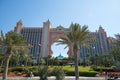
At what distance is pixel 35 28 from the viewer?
117438 mm

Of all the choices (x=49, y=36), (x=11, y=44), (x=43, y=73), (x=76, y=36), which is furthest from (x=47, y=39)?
(x=43, y=73)

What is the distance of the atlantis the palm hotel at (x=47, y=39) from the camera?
325 feet

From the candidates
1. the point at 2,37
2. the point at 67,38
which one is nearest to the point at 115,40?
the point at 67,38

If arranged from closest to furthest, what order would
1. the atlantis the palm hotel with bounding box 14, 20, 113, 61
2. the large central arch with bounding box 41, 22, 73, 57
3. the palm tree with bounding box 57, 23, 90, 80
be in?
the palm tree with bounding box 57, 23, 90, 80 → the large central arch with bounding box 41, 22, 73, 57 → the atlantis the palm hotel with bounding box 14, 20, 113, 61

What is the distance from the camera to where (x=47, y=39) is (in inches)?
4058

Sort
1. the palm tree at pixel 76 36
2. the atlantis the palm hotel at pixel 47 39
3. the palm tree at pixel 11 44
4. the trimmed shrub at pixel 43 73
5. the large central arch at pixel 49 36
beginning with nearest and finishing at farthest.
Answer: the trimmed shrub at pixel 43 73, the palm tree at pixel 76 36, the palm tree at pixel 11 44, the large central arch at pixel 49 36, the atlantis the palm hotel at pixel 47 39

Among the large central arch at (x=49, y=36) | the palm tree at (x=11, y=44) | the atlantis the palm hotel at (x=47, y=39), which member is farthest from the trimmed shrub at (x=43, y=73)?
the large central arch at (x=49, y=36)

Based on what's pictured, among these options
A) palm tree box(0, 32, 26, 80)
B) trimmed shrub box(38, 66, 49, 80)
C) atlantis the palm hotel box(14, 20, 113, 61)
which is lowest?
trimmed shrub box(38, 66, 49, 80)

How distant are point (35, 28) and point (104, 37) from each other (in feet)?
160

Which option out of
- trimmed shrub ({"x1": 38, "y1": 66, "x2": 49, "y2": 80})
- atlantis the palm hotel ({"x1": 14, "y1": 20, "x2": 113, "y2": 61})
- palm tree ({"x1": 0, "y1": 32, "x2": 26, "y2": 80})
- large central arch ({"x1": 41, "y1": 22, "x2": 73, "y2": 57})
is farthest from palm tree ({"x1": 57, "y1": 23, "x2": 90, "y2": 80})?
large central arch ({"x1": 41, "y1": 22, "x2": 73, "y2": 57})

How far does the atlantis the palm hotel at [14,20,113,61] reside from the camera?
98.9 meters

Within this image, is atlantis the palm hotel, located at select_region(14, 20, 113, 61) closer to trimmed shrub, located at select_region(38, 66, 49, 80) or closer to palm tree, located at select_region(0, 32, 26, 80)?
palm tree, located at select_region(0, 32, 26, 80)

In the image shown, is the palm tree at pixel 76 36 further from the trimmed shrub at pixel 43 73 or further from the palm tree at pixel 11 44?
the palm tree at pixel 11 44

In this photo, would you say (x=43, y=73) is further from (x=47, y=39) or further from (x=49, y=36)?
(x=49, y=36)
